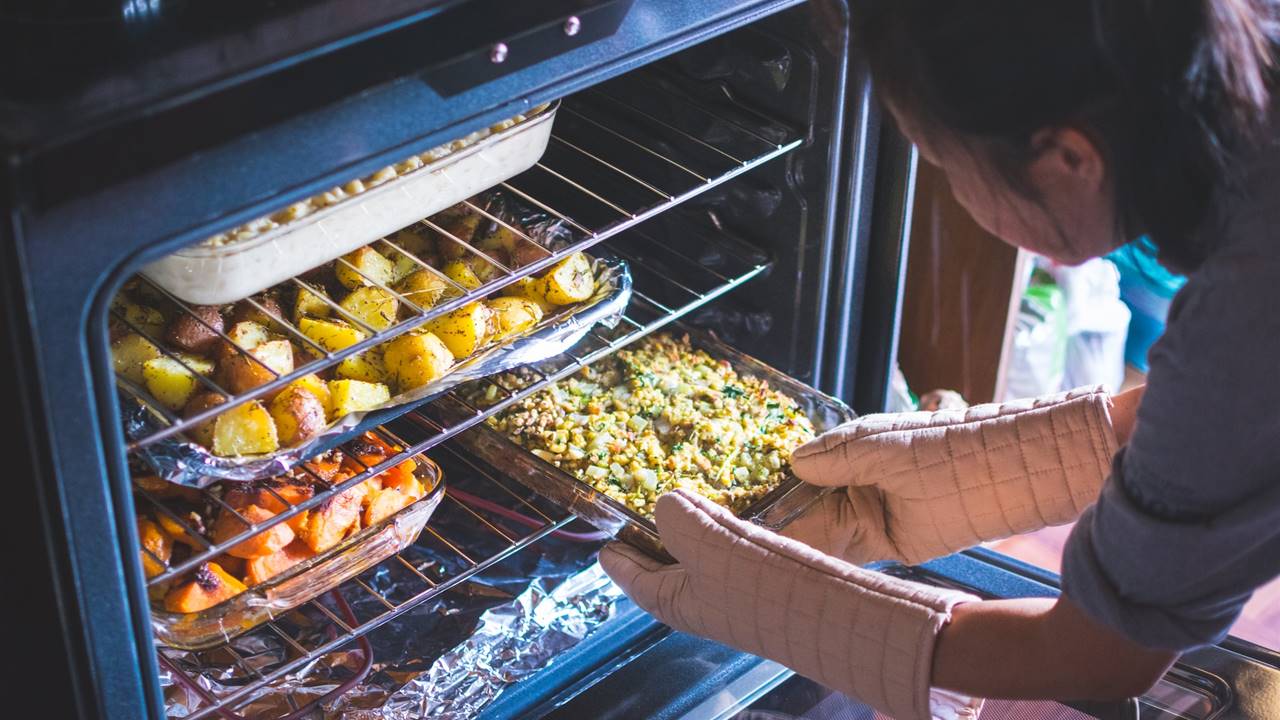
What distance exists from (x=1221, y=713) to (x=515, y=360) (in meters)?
0.84

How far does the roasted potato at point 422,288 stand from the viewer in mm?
1413

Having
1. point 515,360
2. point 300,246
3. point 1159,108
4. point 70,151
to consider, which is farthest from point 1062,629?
point 70,151

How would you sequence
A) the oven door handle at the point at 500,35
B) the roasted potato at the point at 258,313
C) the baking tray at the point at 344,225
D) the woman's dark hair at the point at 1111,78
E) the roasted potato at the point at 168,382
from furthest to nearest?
1. the roasted potato at the point at 258,313
2. the roasted potato at the point at 168,382
3. the baking tray at the point at 344,225
4. the oven door handle at the point at 500,35
5. the woman's dark hair at the point at 1111,78

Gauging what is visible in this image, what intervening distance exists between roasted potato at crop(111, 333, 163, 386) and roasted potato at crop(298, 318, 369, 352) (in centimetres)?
15

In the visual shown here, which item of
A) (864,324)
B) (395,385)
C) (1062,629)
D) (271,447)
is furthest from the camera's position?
(864,324)

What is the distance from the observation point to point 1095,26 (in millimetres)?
872

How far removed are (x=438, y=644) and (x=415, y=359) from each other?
35 cm

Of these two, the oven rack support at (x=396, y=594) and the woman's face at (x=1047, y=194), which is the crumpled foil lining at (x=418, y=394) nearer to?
the oven rack support at (x=396, y=594)

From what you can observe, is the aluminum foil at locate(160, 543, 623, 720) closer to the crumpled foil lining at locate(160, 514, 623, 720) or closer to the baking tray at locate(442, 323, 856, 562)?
the crumpled foil lining at locate(160, 514, 623, 720)

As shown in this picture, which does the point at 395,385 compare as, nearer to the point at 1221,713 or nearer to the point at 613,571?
the point at 613,571

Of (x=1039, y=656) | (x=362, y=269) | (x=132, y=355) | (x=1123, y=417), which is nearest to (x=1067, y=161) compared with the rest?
(x=1039, y=656)

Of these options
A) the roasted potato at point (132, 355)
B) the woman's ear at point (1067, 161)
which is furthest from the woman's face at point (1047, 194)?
the roasted potato at point (132, 355)

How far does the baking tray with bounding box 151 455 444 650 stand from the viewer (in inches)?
46.9

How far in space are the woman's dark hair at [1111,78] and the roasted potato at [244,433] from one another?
651mm
